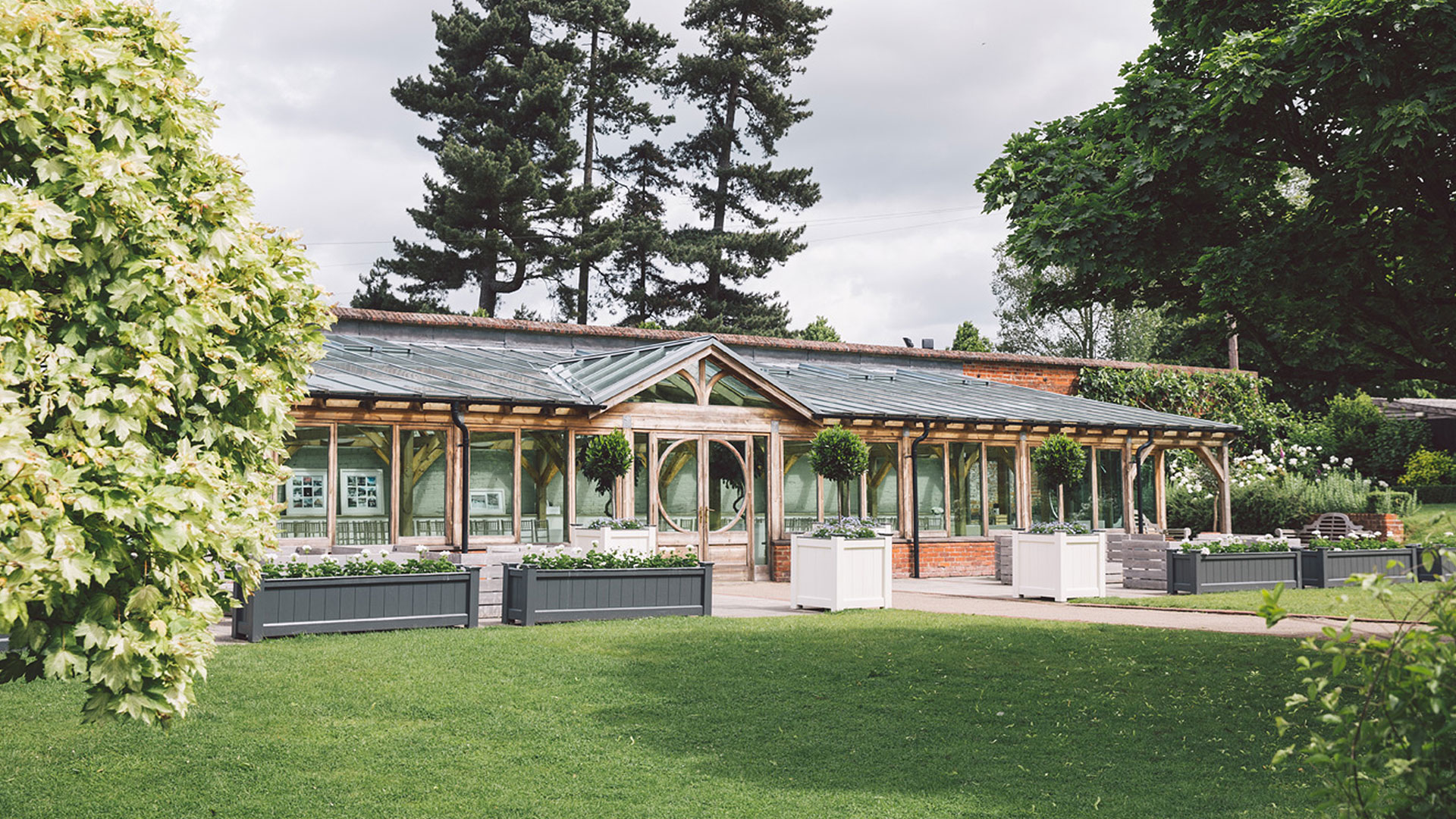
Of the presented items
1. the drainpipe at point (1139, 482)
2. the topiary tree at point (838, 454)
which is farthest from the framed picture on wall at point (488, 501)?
the drainpipe at point (1139, 482)

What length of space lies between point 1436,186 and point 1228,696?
3.99 m

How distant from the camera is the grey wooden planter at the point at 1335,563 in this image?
677 inches

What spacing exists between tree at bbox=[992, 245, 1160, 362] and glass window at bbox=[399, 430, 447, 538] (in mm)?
32306

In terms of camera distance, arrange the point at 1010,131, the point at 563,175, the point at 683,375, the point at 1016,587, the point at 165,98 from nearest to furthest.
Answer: the point at 165,98
the point at 1010,131
the point at 1016,587
the point at 683,375
the point at 563,175

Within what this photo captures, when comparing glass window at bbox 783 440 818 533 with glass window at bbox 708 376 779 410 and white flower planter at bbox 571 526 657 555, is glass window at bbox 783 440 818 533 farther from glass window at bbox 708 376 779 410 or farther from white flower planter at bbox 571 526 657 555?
white flower planter at bbox 571 526 657 555

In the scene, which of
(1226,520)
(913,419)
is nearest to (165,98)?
(913,419)

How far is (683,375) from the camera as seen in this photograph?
18469mm

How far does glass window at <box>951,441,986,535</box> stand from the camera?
21.2 m

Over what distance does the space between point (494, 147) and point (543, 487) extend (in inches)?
715

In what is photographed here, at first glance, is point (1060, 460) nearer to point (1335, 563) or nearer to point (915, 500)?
point (915, 500)

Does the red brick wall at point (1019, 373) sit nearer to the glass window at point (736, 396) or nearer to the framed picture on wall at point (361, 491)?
the glass window at point (736, 396)

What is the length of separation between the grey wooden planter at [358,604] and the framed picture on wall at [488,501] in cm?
489

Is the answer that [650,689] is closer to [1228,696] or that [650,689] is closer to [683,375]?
[1228,696]

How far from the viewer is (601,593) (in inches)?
490
